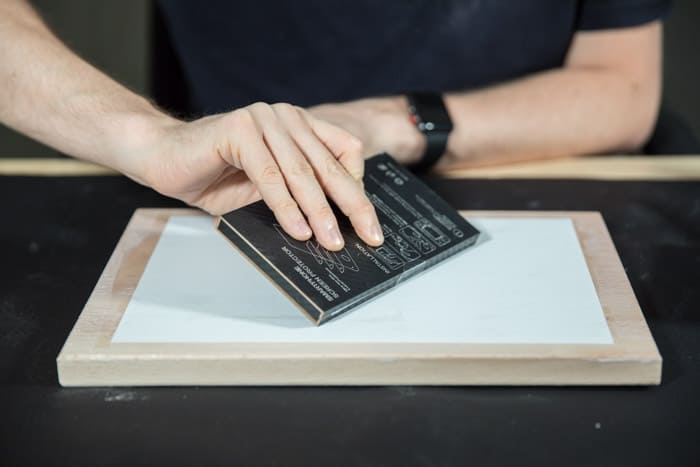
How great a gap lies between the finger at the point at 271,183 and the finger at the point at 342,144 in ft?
0.22

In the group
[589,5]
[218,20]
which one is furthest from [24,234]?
[589,5]

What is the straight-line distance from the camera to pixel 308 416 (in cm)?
63

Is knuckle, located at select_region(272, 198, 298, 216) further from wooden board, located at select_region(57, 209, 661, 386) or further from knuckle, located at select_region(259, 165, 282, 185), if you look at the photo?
wooden board, located at select_region(57, 209, 661, 386)

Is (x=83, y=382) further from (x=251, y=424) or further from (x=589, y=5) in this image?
(x=589, y=5)

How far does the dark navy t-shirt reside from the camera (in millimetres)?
1258

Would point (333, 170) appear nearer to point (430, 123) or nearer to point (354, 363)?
point (354, 363)

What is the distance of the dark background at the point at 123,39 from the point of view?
2514 millimetres

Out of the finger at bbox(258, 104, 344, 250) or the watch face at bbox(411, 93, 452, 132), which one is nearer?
the finger at bbox(258, 104, 344, 250)

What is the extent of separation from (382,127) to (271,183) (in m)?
0.34

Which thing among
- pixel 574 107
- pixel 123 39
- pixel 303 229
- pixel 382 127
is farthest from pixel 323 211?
pixel 123 39

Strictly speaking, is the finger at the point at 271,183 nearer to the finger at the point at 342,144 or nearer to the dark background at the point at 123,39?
the finger at the point at 342,144

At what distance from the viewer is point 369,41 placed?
1.29m

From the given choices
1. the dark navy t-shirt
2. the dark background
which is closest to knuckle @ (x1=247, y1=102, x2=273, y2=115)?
the dark navy t-shirt

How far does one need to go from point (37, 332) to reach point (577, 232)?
548 mm
